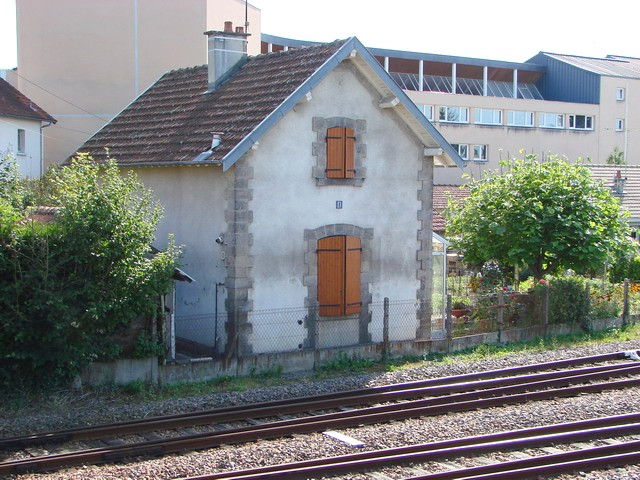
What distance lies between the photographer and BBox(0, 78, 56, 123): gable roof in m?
32.3

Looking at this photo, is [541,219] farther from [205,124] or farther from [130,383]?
[130,383]

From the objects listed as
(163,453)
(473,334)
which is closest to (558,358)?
(473,334)

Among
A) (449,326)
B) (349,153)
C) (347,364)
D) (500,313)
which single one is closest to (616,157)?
(500,313)

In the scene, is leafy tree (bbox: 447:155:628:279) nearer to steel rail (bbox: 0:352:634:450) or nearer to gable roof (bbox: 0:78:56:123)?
steel rail (bbox: 0:352:634:450)

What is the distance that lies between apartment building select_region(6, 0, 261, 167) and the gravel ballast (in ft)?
79.9

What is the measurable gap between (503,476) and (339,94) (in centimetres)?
1046

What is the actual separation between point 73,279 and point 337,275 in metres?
6.14

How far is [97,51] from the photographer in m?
37.2

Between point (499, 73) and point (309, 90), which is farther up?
point (499, 73)

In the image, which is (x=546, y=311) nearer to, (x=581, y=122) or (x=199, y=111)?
(x=199, y=111)

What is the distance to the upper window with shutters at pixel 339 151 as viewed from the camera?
1814cm

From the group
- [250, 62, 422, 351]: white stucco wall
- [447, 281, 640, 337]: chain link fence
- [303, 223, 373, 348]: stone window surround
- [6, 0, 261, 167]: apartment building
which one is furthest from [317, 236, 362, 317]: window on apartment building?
[6, 0, 261, 167]: apartment building

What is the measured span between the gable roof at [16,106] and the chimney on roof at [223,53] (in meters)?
14.5


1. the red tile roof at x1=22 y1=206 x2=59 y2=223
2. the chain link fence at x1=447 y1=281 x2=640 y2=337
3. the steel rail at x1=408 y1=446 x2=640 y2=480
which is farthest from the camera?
the chain link fence at x1=447 y1=281 x2=640 y2=337
